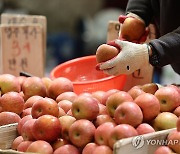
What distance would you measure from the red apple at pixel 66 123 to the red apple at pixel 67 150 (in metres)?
0.04

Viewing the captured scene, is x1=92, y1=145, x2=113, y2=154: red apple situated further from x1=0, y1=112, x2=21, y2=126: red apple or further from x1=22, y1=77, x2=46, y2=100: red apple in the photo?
x1=22, y1=77, x2=46, y2=100: red apple

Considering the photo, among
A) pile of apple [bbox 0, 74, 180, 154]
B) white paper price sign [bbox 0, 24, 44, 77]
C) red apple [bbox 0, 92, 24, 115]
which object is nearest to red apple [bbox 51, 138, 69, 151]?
pile of apple [bbox 0, 74, 180, 154]

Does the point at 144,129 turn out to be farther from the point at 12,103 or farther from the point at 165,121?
the point at 12,103

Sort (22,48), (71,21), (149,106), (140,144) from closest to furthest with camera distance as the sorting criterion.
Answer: (140,144) < (149,106) < (22,48) < (71,21)

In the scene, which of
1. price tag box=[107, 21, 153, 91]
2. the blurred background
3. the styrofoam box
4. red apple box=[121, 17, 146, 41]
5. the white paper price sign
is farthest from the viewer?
→ the blurred background

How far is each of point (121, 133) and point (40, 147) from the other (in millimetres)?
201

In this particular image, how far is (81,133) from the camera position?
1088 mm

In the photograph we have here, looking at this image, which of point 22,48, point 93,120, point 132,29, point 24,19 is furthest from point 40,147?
point 24,19

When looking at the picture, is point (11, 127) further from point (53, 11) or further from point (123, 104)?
point (53, 11)

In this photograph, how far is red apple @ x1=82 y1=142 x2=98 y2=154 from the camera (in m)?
1.07

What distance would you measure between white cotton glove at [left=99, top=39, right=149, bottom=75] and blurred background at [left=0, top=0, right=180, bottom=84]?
209 centimetres

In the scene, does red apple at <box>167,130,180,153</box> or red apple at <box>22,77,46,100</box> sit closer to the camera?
red apple at <box>167,130,180,153</box>

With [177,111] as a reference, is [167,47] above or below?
above

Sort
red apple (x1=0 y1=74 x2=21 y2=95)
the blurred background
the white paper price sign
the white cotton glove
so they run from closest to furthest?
the white cotton glove
red apple (x1=0 y1=74 x2=21 y2=95)
the white paper price sign
the blurred background
